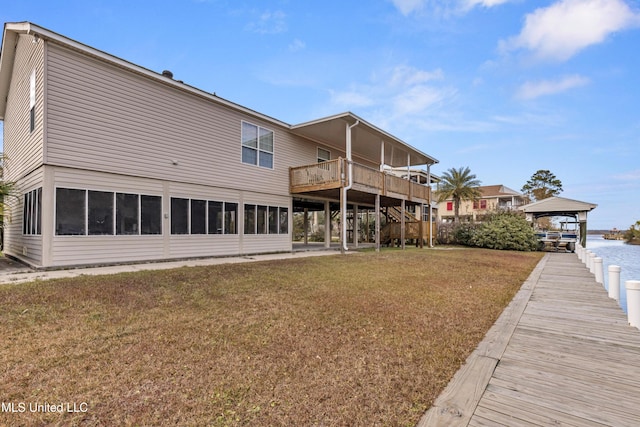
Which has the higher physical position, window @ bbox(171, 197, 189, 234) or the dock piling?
window @ bbox(171, 197, 189, 234)

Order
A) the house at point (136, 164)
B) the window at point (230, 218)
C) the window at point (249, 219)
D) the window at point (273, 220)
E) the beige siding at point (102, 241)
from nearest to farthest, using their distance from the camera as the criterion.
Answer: the beige siding at point (102, 241)
the house at point (136, 164)
the window at point (230, 218)
the window at point (249, 219)
the window at point (273, 220)

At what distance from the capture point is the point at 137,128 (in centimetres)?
949

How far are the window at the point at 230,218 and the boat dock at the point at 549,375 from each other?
9191 millimetres

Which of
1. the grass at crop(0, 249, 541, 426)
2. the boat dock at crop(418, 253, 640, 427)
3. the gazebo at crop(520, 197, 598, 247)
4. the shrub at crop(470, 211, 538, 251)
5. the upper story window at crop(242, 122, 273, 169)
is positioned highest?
the upper story window at crop(242, 122, 273, 169)

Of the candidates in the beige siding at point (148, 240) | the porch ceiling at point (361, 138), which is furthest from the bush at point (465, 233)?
the beige siding at point (148, 240)

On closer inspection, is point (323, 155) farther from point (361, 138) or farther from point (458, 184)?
point (458, 184)

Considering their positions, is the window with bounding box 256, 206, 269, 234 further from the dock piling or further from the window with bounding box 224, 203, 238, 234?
the dock piling

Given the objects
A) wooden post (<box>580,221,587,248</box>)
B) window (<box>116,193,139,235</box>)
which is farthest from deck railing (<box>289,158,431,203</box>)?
wooden post (<box>580,221,587,248</box>)

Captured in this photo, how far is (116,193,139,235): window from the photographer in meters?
9.00

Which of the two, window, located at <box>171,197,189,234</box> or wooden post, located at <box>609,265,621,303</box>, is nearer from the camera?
wooden post, located at <box>609,265,621,303</box>

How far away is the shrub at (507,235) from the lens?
712 inches

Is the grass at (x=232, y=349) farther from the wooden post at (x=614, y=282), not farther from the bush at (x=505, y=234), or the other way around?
the bush at (x=505, y=234)

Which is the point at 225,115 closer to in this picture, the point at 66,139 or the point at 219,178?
the point at 219,178

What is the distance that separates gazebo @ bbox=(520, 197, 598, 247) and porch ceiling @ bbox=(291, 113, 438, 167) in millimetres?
6746
